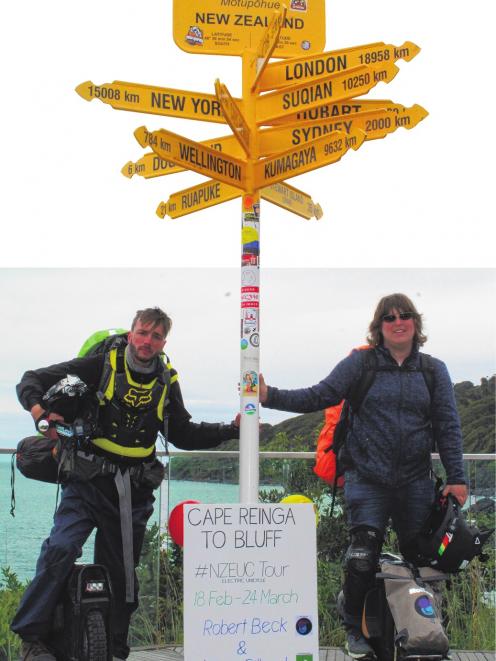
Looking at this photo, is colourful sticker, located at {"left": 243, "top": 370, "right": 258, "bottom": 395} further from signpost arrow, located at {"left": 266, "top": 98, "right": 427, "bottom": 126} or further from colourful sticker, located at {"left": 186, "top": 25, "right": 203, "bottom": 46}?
colourful sticker, located at {"left": 186, "top": 25, "right": 203, "bottom": 46}

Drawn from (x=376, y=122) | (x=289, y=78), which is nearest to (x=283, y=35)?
(x=289, y=78)

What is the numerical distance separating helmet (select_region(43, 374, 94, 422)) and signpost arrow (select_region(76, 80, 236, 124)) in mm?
1498

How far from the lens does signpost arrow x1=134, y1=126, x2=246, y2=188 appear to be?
4270 millimetres

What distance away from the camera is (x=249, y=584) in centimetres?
459

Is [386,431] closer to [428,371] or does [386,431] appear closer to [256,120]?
[428,371]

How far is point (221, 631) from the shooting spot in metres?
4.53

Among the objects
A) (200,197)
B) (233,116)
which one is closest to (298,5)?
(233,116)

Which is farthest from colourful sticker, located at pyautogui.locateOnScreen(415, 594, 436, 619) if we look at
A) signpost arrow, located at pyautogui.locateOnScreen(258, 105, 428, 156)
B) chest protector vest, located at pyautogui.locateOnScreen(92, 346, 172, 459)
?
signpost arrow, located at pyautogui.locateOnScreen(258, 105, 428, 156)

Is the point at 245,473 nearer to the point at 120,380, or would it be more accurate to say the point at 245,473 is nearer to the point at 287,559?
the point at 287,559

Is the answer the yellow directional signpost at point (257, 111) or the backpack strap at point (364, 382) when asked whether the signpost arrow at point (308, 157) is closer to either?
the yellow directional signpost at point (257, 111)

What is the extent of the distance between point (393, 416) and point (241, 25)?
7.73 ft

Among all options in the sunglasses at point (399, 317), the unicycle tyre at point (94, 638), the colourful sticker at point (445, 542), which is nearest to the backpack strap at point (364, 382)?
the sunglasses at point (399, 317)

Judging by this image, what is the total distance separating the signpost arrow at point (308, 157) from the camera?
440cm

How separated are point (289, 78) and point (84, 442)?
2338mm
